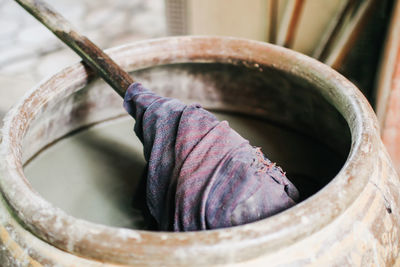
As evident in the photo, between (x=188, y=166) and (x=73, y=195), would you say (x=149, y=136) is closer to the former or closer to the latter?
(x=188, y=166)

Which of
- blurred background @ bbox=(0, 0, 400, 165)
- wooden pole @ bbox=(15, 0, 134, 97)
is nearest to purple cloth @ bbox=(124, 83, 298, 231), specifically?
wooden pole @ bbox=(15, 0, 134, 97)

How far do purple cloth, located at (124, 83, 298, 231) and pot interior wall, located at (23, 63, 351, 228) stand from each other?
22 centimetres

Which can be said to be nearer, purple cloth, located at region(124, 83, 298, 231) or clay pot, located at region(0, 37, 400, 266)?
clay pot, located at region(0, 37, 400, 266)

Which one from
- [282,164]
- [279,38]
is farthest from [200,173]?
[279,38]

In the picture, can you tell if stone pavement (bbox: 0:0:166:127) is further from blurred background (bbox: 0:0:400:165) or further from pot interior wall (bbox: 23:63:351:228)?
pot interior wall (bbox: 23:63:351:228)

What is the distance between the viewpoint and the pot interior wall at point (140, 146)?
1.03 meters

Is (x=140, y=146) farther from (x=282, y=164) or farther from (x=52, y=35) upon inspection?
(x=52, y=35)

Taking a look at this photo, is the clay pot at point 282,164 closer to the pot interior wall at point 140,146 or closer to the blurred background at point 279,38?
the pot interior wall at point 140,146

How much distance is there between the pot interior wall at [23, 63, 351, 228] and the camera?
1.03 m

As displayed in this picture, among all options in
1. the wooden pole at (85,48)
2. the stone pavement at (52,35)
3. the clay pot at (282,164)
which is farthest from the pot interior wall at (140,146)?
the stone pavement at (52,35)

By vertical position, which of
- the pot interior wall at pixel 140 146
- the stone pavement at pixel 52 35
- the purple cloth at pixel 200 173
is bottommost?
the stone pavement at pixel 52 35

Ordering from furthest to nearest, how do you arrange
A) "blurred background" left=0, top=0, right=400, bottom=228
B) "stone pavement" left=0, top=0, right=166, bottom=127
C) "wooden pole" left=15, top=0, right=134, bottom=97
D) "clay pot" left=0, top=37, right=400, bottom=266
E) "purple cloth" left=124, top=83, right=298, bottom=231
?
"stone pavement" left=0, top=0, right=166, bottom=127
"blurred background" left=0, top=0, right=400, bottom=228
"wooden pole" left=15, top=0, right=134, bottom=97
"purple cloth" left=124, top=83, right=298, bottom=231
"clay pot" left=0, top=37, right=400, bottom=266

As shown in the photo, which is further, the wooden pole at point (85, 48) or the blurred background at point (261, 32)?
the blurred background at point (261, 32)

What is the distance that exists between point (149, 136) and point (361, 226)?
1.53 ft
